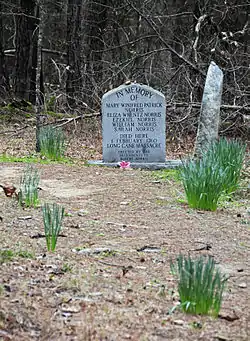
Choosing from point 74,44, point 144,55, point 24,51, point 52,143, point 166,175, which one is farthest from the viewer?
point 24,51

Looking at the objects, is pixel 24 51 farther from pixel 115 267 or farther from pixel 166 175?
pixel 115 267

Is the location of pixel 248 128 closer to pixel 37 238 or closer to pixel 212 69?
pixel 212 69

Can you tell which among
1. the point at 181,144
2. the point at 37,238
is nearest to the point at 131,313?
the point at 37,238

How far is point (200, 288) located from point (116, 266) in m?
1.09

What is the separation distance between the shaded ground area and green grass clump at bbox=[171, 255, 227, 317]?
0.06m

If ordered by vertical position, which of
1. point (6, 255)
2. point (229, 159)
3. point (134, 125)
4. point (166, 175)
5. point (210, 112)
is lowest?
point (166, 175)

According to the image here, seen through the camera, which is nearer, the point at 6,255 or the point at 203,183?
the point at 6,255

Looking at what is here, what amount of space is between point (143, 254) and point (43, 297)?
1.16 meters

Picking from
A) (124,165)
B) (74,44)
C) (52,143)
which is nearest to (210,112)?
(124,165)

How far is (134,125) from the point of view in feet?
33.2

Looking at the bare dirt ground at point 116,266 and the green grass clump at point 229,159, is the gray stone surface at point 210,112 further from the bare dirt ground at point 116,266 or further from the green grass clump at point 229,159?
the bare dirt ground at point 116,266

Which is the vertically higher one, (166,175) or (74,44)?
(74,44)

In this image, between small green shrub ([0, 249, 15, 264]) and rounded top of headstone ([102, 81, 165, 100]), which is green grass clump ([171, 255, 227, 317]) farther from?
rounded top of headstone ([102, 81, 165, 100])

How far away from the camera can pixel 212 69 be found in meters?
9.78
